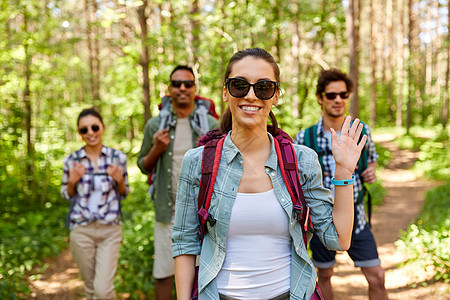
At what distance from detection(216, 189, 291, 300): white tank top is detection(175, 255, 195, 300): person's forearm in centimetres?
16

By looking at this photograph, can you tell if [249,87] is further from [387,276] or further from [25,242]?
[25,242]

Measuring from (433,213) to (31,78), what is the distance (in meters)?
9.36

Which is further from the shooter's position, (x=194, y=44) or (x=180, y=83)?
(x=194, y=44)

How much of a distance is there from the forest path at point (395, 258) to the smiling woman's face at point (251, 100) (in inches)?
161

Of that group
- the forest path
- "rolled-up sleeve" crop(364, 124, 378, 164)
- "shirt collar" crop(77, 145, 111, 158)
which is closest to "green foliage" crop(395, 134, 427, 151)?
the forest path

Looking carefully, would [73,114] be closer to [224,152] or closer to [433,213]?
[433,213]

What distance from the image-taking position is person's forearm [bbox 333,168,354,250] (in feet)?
5.81

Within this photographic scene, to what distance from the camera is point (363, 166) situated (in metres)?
3.65

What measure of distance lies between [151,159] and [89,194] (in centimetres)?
74

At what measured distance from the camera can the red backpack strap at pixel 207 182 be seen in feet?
6.00

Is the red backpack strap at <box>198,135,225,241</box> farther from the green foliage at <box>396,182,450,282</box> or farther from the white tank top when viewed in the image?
the green foliage at <box>396,182,450,282</box>

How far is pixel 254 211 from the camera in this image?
1779mm

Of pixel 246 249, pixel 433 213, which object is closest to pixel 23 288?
pixel 246 249

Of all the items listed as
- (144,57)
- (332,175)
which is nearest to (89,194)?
(332,175)
